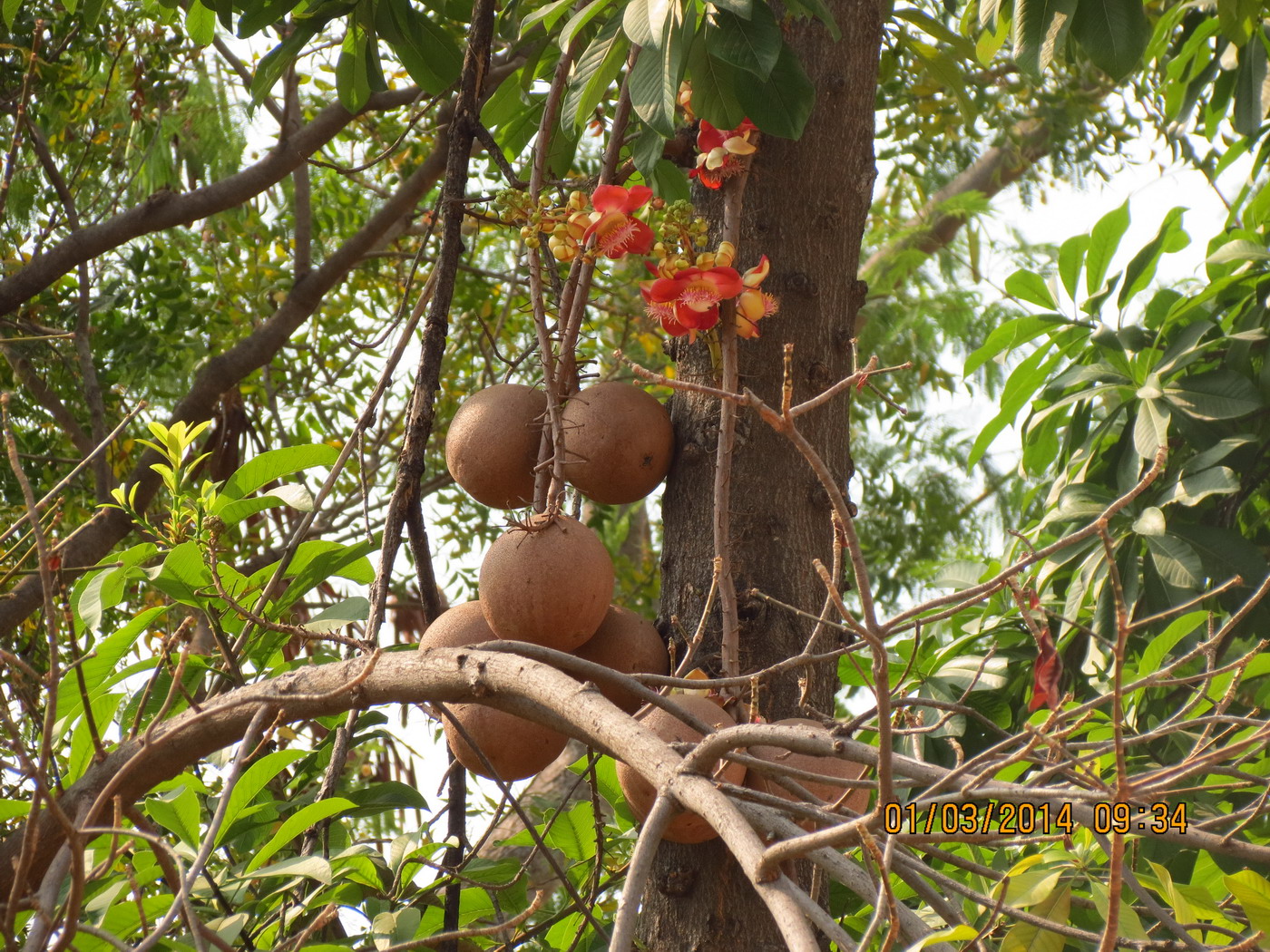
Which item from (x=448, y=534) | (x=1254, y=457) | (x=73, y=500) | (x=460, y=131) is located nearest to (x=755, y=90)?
(x=460, y=131)

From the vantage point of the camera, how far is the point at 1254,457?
229cm

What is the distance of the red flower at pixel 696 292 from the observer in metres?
1.35

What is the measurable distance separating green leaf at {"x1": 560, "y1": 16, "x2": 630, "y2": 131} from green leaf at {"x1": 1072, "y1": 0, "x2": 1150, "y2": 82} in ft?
2.28

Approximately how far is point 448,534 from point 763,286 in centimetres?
287

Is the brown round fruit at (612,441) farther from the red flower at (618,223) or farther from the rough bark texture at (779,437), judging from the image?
the red flower at (618,223)

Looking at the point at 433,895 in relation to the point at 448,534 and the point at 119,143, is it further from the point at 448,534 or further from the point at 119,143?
the point at 119,143

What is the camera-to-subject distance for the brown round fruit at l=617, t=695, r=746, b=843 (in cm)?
113

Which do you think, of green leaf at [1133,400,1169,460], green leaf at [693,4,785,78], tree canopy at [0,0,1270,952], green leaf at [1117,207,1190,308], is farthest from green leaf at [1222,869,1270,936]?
green leaf at [1117,207,1190,308]

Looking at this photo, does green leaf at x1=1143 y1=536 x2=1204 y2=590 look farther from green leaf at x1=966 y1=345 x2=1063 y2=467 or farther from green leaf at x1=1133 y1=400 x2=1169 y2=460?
green leaf at x1=966 y1=345 x2=1063 y2=467

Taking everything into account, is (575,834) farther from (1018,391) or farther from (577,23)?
(1018,391)

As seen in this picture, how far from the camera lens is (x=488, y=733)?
4.13ft

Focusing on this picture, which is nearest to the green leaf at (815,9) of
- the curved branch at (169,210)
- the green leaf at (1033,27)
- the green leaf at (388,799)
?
the green leaf at (1033,27)

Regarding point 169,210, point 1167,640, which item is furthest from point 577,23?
point 169,210

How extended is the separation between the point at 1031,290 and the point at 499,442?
5.04 feet
